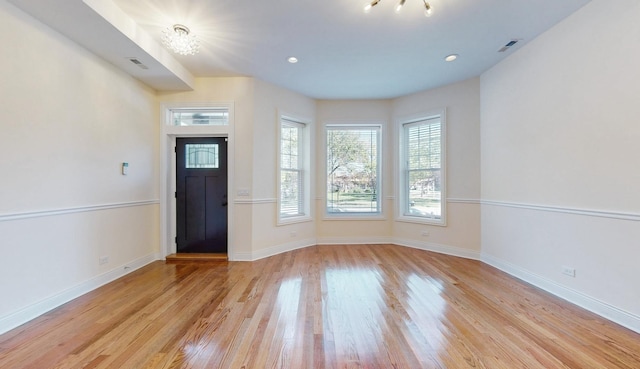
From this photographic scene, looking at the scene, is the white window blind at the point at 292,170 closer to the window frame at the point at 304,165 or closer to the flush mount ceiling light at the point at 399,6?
the window frame at the point at 304,165

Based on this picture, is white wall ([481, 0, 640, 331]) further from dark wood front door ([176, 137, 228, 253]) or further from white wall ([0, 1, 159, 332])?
white wall ([0, 1, 159, 332])

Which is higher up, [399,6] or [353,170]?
[399,6]

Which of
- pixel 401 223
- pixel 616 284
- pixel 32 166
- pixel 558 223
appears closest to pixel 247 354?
pixel 32 166

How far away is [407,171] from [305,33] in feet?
10.0

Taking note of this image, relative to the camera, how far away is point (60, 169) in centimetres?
252

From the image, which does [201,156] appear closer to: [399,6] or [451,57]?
[399,6]

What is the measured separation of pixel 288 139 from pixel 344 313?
3191mm

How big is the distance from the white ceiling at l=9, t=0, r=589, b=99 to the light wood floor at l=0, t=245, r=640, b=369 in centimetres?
256

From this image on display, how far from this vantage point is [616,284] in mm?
2217

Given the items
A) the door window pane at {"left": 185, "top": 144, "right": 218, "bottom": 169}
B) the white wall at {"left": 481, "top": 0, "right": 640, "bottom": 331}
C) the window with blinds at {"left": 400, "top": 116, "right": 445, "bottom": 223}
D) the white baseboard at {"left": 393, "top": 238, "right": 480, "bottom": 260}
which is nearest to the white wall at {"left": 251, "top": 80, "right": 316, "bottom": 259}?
the door window pane at {"left": 185, "top": 144, "right": 218, "bottom": 169}

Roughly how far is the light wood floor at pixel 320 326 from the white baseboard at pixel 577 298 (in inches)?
3.7

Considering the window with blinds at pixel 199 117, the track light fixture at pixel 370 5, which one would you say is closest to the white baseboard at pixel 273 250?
the window with blinds at pixel 199 117

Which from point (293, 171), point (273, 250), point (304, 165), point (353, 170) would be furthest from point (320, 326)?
point (353, 170)

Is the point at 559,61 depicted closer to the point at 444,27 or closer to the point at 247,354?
the point at 444,27
